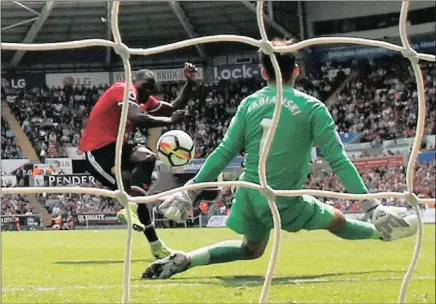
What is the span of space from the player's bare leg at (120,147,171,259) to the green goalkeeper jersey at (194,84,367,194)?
4.75 feet

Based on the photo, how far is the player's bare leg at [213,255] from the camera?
10.8ft

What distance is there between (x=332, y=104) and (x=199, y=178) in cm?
1536

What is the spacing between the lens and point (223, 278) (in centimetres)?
396

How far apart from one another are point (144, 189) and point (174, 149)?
0.98 feet

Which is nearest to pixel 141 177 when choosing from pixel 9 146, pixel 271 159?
pixel 271 159

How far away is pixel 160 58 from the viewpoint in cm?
1769

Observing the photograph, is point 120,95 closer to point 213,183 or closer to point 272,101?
point 272,101

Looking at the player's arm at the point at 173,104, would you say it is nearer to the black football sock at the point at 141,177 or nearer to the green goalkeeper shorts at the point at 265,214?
the black football sock at the point at 141,177

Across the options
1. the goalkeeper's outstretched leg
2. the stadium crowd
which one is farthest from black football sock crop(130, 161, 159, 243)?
the stadium crowd

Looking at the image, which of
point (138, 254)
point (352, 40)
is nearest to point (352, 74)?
point (138, 254)

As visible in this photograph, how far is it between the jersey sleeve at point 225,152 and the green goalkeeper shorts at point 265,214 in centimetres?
25

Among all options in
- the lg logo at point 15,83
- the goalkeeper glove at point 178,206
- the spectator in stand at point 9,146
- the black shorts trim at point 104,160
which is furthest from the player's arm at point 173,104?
the lg logo at point 15,83

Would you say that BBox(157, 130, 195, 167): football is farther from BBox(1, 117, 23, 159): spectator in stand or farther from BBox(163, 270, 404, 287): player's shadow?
BBox(1, 117, 23, 159): spectator in stand

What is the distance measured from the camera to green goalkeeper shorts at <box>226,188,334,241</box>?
10.5 ft
